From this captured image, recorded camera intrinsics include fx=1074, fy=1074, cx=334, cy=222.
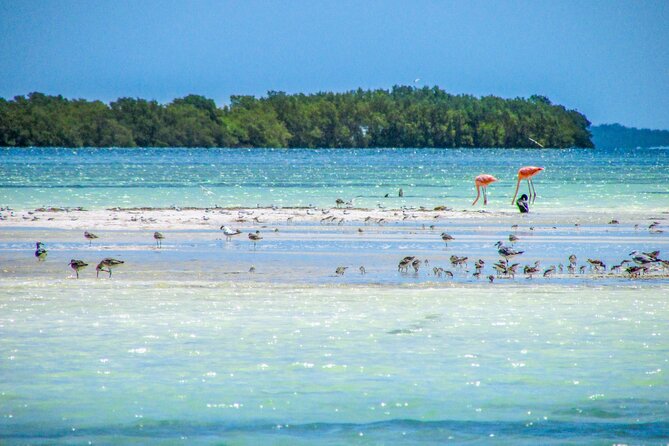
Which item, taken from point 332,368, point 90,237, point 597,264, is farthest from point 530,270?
point 90,237

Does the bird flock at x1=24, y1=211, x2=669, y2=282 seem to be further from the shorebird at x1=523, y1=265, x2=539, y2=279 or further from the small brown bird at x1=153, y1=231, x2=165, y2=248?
the small brown bird at x1=153, y1=231, x2=165, y2=248

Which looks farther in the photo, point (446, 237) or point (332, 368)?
point (446, 237)

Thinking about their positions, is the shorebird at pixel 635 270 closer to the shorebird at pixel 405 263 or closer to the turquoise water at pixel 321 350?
the turquoise water at pixel 321 350

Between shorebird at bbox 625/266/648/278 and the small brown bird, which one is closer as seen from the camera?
shorebird at bbox 625/266/648/278

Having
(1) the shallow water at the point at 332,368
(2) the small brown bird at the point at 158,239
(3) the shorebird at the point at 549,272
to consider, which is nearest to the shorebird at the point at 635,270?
(3) the shorebird at the point at 549,272

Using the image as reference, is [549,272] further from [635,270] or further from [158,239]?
[158,239]

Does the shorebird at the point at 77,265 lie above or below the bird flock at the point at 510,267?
above

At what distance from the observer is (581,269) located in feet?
53.5

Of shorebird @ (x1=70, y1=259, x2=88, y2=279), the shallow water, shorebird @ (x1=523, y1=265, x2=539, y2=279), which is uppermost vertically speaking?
shorebird @ (x1=70, y1=259, x2=88, y2=279)

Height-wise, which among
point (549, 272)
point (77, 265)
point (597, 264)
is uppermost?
point (77, 265)

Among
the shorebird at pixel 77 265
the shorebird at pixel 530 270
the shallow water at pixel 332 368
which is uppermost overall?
the shorebird at pixel 77 265

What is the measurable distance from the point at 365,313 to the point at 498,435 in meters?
4.80

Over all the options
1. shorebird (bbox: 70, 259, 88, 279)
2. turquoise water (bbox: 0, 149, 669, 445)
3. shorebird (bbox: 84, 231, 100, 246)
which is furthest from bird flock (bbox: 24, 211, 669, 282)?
shorebird (bbox: 84, 231, 100, 246)

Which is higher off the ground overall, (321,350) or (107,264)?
(107,264)
